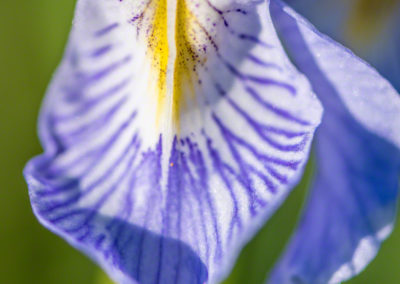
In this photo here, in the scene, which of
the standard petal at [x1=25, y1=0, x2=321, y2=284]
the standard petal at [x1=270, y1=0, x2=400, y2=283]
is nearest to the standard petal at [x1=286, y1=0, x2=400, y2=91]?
the standard petal at [x1=270, y1=0, x2=400, y2=283]

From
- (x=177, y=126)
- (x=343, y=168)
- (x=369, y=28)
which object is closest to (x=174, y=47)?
(x=177, y=126)

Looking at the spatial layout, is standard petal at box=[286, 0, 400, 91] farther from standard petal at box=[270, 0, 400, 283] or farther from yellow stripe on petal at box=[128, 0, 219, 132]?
yellow stripe on petal at box=[128, 0, 219, 132]

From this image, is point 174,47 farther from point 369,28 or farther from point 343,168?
point 369,28

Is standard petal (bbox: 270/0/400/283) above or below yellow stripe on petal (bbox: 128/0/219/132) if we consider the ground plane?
below

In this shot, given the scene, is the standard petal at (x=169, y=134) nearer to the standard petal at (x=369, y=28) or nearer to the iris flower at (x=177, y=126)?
the iris flower at (x=177, y=126)

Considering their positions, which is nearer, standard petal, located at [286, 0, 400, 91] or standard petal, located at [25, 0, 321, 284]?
standard petal, located at [25, 0, 321, 284]

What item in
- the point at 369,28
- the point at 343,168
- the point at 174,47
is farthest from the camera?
the point at 369,28
